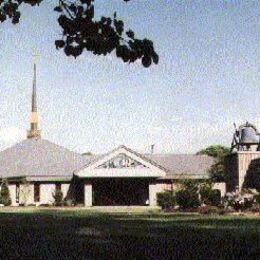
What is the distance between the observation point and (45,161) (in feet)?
190

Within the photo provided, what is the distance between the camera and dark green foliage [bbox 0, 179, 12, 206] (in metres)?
53.8

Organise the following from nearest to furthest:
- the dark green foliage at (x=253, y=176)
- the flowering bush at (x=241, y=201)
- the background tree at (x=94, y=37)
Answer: the background tree at (x=94, y=37)
the flowering bush at (x=241, y=201)
the dark green foliage at (x=253, y=176)

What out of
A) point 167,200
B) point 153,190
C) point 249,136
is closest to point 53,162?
point 153,190

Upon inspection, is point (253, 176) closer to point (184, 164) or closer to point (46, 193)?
point (184, 164)

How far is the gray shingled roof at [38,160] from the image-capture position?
2202 inches

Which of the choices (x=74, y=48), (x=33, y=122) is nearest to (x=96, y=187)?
(x=33, y=122)

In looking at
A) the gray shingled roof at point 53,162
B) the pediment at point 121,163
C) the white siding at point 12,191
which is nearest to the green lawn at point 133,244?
the pediment at point 121,163

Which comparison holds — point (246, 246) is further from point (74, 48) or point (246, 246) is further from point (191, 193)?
point (191, 193)

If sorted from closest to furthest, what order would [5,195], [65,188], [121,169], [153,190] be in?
[121,169], [5,195], [153,190], [65,188]

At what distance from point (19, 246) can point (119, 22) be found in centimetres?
776

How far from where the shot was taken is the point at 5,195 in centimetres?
5412

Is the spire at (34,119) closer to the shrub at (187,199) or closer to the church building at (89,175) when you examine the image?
the church building at (89,175)

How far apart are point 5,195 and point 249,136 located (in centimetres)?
2302

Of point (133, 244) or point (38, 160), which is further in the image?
point (38, 160)
